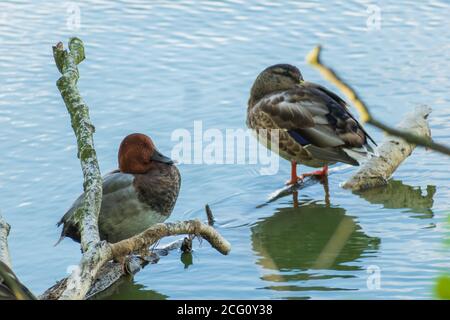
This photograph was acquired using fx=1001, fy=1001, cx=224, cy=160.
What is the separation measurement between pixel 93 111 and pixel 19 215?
233 centimetres

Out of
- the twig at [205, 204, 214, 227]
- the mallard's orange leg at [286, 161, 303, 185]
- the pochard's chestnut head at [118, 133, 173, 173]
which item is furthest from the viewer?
the mallard's orange leg at [286, 161, 303, 185]

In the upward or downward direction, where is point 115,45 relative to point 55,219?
upward

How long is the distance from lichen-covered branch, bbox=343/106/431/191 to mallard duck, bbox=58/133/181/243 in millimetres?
1906

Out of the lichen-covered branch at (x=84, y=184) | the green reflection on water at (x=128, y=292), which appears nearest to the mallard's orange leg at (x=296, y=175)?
the lichen-covered branch at (x=84, y=184)

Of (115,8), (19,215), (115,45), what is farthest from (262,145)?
(115,8)

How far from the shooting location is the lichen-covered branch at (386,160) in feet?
27.9

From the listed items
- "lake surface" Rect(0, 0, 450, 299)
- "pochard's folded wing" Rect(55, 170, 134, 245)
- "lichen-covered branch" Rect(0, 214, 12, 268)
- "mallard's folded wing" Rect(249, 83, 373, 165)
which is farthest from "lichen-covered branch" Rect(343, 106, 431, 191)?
"lichen-covered branch" Rect(0, 214, 12, 268)

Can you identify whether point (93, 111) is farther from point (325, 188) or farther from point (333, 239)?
point (333, 239)

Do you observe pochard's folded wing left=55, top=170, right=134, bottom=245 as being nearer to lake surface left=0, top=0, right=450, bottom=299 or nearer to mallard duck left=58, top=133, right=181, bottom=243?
mallard duck left=58, top=133, right=181, bottom=243

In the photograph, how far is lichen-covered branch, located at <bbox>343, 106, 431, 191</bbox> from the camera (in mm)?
8492

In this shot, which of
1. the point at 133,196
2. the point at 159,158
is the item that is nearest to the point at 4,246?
the point at 133,196

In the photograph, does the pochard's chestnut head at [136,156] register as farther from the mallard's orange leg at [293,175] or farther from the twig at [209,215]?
the mallard's orange leg at [293,175]

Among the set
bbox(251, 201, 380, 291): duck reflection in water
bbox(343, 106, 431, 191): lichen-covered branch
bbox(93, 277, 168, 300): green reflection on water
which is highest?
bbox(343, 106, 431, 191): lichen-covered branch

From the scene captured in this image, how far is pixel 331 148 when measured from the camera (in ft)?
27.5
